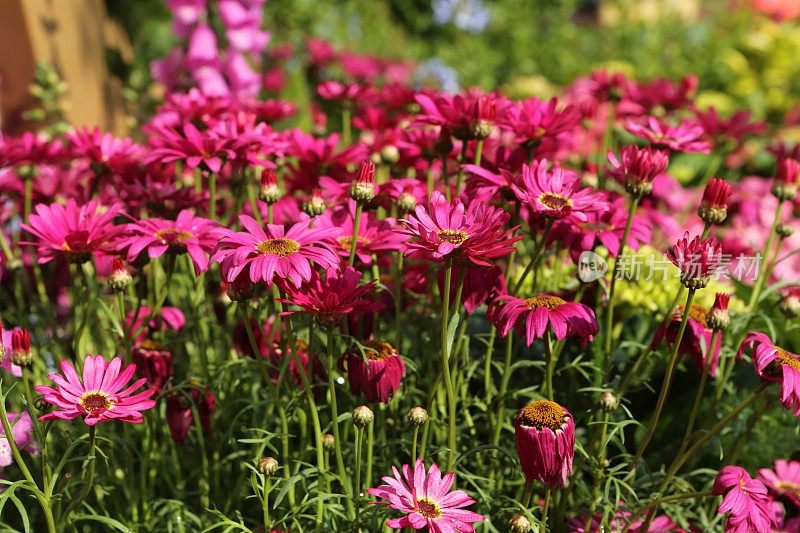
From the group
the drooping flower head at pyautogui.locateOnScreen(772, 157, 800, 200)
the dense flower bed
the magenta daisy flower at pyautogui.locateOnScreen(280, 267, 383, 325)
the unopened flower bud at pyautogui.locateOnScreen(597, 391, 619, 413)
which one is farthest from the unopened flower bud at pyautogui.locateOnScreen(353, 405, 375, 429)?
the drooping flower head at pyautogui.locateOnScreen(772, 157, 800, 200)

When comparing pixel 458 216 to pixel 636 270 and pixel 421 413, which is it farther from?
pixel 636 270

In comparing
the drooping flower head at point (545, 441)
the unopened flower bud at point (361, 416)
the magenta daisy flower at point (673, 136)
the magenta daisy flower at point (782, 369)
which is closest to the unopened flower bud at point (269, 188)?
the unopened flower bud at point (361, 416)

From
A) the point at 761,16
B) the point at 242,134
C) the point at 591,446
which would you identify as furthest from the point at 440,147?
the point at 761,16

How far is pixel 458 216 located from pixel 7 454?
0.76 m

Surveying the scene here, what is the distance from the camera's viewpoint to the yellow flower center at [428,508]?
1009 mm

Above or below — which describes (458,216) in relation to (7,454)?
above

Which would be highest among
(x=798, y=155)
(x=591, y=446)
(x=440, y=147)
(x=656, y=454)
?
(x=440, y=147)

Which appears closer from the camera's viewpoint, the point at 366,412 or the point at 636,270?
the point at 366,412

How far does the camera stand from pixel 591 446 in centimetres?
126

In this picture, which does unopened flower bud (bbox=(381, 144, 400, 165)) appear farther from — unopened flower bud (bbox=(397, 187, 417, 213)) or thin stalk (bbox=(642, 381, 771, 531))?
thin stalk (bbox=(642, 381, 771, 531))

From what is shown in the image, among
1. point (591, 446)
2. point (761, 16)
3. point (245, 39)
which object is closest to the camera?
point (591, 446)

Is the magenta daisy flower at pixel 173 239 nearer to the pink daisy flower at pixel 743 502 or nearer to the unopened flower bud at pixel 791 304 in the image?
the pink daisy flower at pixel 743 502

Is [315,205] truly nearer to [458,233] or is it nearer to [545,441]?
[458,233]

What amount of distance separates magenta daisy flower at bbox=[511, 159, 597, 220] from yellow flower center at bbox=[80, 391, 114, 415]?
1.88 feet
